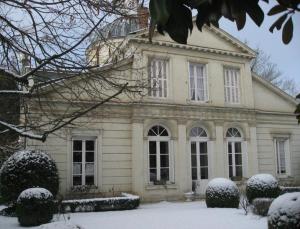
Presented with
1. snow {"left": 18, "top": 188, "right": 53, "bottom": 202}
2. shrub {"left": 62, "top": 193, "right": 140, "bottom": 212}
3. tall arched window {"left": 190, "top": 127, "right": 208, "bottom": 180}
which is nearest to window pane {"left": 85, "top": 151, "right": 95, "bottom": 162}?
shrub {"left": 62, "top": 193, "right": 140, "bottom": 212}

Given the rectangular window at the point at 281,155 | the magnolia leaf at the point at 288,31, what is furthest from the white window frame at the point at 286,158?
the magnolia leaf at the point at 288,31

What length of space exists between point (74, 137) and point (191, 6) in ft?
53.8

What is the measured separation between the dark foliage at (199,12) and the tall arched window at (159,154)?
56.6 feet

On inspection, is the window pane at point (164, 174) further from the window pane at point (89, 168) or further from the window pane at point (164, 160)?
the window pane at point (89, 168)

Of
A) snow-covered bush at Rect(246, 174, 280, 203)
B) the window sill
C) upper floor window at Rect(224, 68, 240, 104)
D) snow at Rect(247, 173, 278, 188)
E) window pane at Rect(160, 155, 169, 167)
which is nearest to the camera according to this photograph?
snow-covered bush at Rect(246, 174, 280, 203)

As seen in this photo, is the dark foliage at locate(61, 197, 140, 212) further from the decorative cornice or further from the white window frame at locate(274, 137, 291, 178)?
the white window frame at locate(274, 137, 291, 178)

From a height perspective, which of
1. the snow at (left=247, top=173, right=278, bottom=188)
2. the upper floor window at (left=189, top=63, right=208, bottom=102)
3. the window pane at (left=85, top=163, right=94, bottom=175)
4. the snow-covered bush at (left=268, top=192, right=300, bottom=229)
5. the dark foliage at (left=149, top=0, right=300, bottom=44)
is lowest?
the snow-covered bush at (left=268, top=192, right=300, bottom=229)

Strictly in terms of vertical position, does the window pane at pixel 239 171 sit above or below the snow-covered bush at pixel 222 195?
above

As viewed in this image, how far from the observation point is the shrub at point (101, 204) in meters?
15.3

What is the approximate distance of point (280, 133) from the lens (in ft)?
76.1

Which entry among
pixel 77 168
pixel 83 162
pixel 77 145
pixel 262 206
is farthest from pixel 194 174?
pixel 262 206

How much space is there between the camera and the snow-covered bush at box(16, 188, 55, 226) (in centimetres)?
1215

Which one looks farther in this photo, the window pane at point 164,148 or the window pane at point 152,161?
the window pane at point 164,148

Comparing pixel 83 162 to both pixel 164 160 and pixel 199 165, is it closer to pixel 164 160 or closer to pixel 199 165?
pixel 164 160
